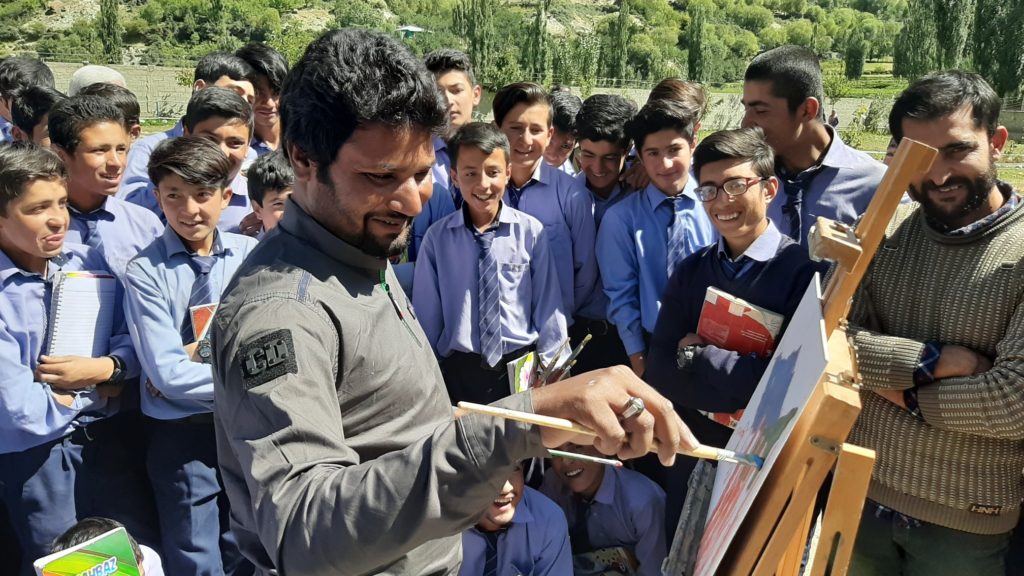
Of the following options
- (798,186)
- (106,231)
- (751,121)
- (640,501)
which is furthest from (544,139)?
(106,231)

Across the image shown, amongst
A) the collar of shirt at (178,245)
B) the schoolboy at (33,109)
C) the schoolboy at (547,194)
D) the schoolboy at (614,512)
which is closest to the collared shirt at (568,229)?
the schoolboy at (547,194)

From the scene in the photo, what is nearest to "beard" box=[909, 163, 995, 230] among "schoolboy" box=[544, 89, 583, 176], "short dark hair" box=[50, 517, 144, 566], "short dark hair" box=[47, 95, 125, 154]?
"schoolboy" box=[544, 89, 583, 176]

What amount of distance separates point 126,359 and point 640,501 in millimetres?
2310

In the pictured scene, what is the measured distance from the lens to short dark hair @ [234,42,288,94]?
5.21m

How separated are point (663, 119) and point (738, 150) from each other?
28.6 inches

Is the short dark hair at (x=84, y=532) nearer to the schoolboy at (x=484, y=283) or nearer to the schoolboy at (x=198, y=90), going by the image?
the schoolboy at (x=484, y=283)

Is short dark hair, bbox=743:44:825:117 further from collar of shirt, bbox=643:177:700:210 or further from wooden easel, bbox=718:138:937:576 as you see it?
wooden easel, bbox=718:138:937:576

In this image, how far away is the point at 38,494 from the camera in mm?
2947

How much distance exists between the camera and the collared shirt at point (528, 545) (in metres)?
3.04

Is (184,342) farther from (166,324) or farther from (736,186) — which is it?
(736,186)

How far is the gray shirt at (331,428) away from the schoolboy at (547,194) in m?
2.35

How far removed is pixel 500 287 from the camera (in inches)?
143

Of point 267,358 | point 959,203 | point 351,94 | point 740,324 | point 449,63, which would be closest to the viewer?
point 267,358

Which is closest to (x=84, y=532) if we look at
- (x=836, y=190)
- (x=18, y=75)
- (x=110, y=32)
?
(x=836, y=190)
